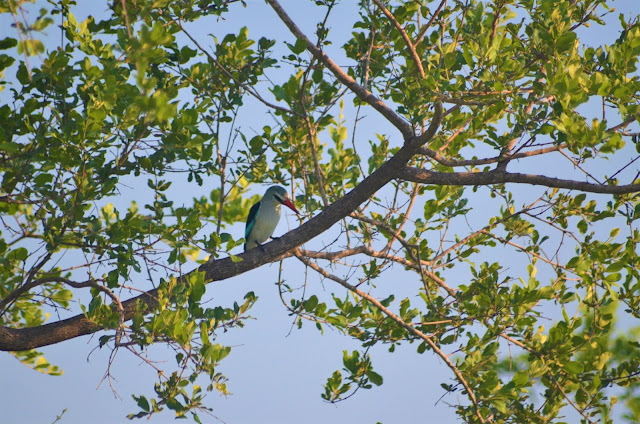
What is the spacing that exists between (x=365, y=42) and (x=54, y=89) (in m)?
2.13

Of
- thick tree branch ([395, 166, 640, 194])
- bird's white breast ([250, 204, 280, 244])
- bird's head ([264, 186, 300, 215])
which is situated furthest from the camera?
bird's head ([264, 186, 300, 215])

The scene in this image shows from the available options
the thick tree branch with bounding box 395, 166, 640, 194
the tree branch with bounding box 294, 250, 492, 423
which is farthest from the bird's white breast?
the thick tree branch with bounding box 395, 166, 640, 194

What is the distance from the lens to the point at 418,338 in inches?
186

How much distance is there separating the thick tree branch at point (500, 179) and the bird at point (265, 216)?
7.37 feet

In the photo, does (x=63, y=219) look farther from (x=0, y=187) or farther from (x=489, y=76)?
(x=489, y=76)

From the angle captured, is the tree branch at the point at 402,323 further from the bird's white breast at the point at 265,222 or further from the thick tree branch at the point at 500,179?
the bird's white breast at the point at 265,222

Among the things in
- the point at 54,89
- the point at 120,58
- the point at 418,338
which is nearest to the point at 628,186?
the point at 418,338

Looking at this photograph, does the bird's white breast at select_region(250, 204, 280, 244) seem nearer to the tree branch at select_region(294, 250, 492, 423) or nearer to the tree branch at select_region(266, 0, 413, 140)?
the tree branch at select_region(294, 250, 492, 423)

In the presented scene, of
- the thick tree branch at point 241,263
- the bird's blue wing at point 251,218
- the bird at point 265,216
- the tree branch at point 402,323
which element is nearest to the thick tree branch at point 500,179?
the thick tree branch at point 241,263

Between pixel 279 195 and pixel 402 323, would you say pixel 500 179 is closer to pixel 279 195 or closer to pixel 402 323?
pixel 402 323

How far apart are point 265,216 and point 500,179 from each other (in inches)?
115

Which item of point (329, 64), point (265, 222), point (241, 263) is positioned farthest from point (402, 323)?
point (265, 222)

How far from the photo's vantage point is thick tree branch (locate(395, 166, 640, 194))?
12.2 ft

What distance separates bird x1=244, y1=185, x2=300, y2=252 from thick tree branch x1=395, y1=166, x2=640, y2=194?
2.25 metres
